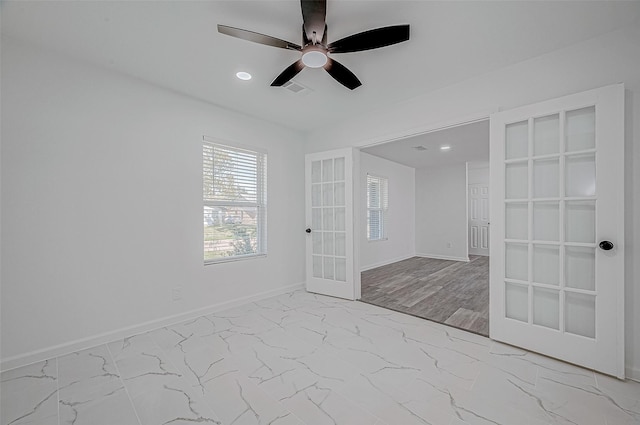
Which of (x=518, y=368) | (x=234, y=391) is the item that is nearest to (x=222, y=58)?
(x=234, y=391)

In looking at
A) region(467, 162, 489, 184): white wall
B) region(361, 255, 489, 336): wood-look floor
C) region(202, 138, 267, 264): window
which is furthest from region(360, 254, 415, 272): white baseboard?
region(467, 162, 489, 184): white wall

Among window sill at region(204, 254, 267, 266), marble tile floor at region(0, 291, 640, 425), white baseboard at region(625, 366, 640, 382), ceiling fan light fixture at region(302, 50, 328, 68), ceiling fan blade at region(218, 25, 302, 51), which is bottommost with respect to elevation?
marble tile floor at region(0, 291, 640, 425)

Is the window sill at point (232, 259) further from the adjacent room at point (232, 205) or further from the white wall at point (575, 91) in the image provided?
the white wall at point (575, 91)

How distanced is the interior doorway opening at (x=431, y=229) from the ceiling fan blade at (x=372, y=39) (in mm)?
1624

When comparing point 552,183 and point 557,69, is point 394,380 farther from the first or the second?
point 557,69

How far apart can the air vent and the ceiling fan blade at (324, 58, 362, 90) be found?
71 cm

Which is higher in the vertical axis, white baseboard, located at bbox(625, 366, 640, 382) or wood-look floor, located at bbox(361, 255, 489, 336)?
white baseboard, located at bbox(625, 366, 640, 382)

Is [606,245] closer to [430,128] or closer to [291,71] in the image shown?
[430,128]

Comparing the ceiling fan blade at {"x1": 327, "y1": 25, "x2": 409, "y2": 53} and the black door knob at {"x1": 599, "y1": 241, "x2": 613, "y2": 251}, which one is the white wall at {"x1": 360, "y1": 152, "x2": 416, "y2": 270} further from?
the black door knob at {"x1": 599, "y1": 241, "x2": 613, "y2": 251}

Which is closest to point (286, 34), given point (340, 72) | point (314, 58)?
point (314, 58)

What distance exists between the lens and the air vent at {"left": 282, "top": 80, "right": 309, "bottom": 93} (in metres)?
2.86

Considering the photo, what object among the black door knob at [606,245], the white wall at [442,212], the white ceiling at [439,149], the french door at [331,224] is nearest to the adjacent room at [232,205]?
the black door knob at [606,245]

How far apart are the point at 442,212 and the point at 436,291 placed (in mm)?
3574

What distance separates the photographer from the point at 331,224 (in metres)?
4.12
